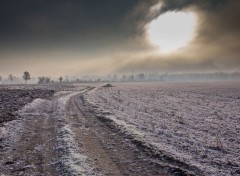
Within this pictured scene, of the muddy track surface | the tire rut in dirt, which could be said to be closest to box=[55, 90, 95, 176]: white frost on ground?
the muddy track surface

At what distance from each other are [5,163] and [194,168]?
27.3 ft

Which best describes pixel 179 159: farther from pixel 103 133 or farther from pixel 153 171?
pixel 103 133

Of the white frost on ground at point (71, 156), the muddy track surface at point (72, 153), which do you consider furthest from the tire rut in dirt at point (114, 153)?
the white frost on ground at point (71, 156)

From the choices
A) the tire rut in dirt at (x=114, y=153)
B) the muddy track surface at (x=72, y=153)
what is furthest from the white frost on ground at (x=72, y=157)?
the tire rut in dirt at (x=114, y=153)

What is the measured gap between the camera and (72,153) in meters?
13.5

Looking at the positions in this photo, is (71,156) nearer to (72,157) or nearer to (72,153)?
(72,157)

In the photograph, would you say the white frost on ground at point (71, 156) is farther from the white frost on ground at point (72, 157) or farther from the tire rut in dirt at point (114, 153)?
the tire rut in dirt at point (114, 153)

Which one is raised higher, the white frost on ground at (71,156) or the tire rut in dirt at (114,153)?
the white frost on ground at (71,156)

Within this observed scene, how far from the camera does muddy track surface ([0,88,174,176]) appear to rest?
11164mm

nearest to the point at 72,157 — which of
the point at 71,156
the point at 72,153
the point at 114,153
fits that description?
the point at 71,156

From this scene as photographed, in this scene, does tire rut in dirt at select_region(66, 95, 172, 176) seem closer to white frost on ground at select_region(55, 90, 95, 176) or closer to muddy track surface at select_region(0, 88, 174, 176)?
muddy track surface at select_region(0, 88, 174, 176)

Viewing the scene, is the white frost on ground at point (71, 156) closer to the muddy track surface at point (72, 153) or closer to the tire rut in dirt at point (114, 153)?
the muddy track surface at point (72, 153)

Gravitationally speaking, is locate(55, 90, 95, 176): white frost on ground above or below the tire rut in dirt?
above

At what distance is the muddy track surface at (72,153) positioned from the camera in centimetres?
1116
